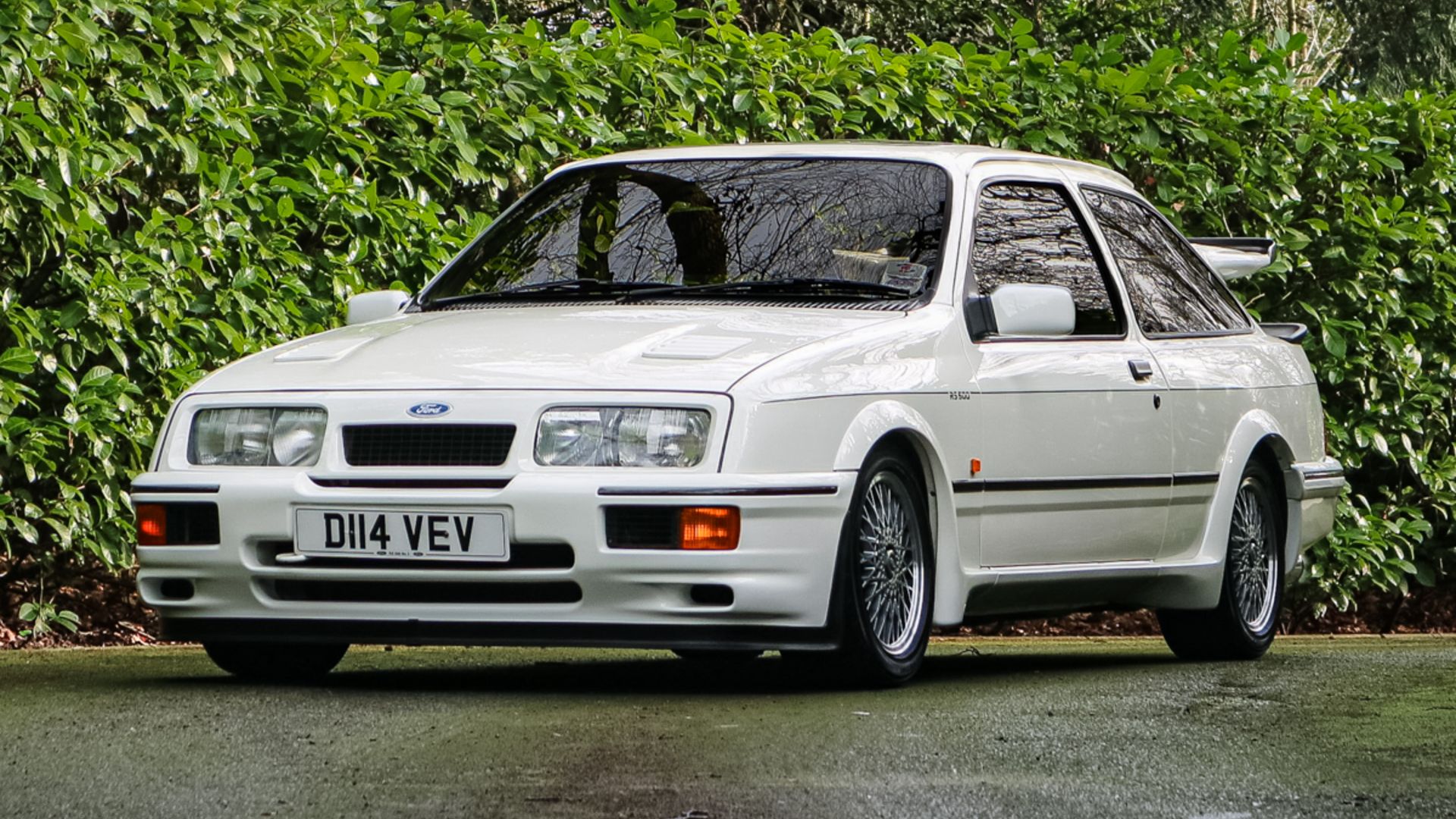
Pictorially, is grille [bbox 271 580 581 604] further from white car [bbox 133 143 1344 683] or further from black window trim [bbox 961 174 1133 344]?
black window trim [bbox 961 174 1133 344]

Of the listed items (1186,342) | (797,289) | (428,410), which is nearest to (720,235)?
(797,289)

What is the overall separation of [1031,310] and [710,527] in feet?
4.80

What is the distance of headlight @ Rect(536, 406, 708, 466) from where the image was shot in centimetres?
614

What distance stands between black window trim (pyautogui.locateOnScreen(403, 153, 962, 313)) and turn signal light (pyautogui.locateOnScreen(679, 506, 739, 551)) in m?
1.07

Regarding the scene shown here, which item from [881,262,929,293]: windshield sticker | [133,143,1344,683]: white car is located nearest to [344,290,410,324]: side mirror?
[133,143,1344,683]: white car

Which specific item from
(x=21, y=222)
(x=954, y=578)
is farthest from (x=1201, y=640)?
(x=21, y=222)

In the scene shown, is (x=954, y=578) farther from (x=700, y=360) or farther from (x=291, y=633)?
(x=291, y=633)

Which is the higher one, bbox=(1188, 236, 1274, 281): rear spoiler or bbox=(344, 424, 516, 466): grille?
bbox=(344, 424, 516, 466): grille

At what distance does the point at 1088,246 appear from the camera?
26.8ft

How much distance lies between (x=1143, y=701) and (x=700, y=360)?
154 cm

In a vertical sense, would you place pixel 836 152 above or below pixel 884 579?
above

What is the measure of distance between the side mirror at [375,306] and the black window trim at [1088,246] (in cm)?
175

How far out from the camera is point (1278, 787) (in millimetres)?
4988

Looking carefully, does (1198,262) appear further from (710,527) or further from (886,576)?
(710,527)
